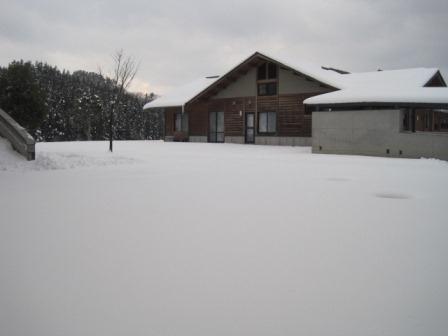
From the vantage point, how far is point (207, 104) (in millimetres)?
29547

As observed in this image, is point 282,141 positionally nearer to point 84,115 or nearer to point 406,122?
point 406,122

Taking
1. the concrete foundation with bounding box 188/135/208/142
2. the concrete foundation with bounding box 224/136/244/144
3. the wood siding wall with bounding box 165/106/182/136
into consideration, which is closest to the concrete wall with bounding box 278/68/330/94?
the concrete foundation with bounding box 224/136/244/144

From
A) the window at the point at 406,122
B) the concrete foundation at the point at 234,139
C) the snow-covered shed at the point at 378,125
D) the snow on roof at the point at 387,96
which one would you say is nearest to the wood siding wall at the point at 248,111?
the concrete foundation at the point at 234,139

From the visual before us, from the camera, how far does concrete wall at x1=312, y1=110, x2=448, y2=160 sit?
16.4 meters

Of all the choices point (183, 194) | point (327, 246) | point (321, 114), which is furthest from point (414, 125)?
point (327, 246)

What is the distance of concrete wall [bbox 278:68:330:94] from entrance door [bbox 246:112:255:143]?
2795 millimetres

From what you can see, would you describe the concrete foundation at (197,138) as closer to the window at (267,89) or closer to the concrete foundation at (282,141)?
the concrete foundation at (282,141)

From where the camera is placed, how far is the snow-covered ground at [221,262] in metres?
2.67

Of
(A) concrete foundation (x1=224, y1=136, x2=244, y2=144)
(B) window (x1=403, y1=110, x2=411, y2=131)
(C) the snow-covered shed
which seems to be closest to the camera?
(C) the snow-covered shed

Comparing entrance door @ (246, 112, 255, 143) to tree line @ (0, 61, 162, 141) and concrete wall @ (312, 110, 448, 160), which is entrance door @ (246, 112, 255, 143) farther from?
tree line @ (0, 61, 162, 141)

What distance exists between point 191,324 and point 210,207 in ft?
11.5

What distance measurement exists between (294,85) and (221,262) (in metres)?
22.5

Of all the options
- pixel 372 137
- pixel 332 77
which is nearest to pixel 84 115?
pixel 332 77

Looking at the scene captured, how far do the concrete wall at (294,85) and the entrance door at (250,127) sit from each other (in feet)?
9.17
